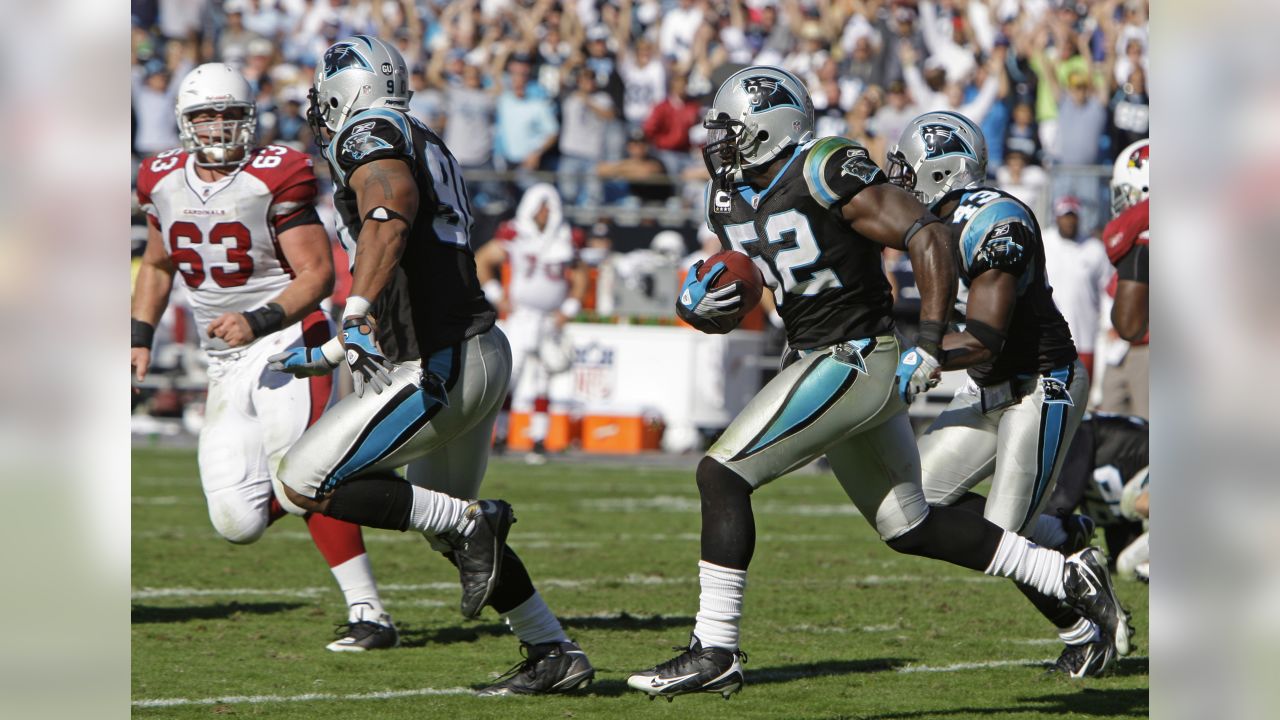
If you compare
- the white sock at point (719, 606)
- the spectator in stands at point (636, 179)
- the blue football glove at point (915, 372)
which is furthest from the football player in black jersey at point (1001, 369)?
the spectator in stands at point (636, 179)

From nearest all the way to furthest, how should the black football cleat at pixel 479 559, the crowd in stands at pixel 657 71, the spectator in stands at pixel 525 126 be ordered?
the black football cleat at pixel 479 559, the crowd in stands at pixel 657 71, the spectator in stands at pixel 525 126

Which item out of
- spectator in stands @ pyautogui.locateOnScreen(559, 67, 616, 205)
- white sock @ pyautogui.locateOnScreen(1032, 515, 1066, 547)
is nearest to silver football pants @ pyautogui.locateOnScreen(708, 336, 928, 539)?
white sock @ pyautogui.locateOnScreen(1032, 515, 1066, 547)

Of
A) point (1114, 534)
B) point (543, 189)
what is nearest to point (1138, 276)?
point (1114, 534)

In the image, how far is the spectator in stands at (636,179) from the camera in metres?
15.1

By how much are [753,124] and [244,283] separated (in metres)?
2.38

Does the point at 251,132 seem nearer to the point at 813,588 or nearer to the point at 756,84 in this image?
the point at 756,84

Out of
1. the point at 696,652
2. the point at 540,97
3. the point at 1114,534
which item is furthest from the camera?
the point at 540,97

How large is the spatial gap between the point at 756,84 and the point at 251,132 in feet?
7.68

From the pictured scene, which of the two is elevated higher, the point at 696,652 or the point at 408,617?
the point at 696,652

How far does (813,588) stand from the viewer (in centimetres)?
697

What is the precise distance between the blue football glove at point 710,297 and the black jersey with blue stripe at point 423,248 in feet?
2.02

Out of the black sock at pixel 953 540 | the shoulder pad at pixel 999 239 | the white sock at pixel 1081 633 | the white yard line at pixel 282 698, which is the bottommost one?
the white yard line at pixel 282 698

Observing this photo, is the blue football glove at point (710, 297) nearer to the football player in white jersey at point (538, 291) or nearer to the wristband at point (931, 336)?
the wristband at point (931, 336)
